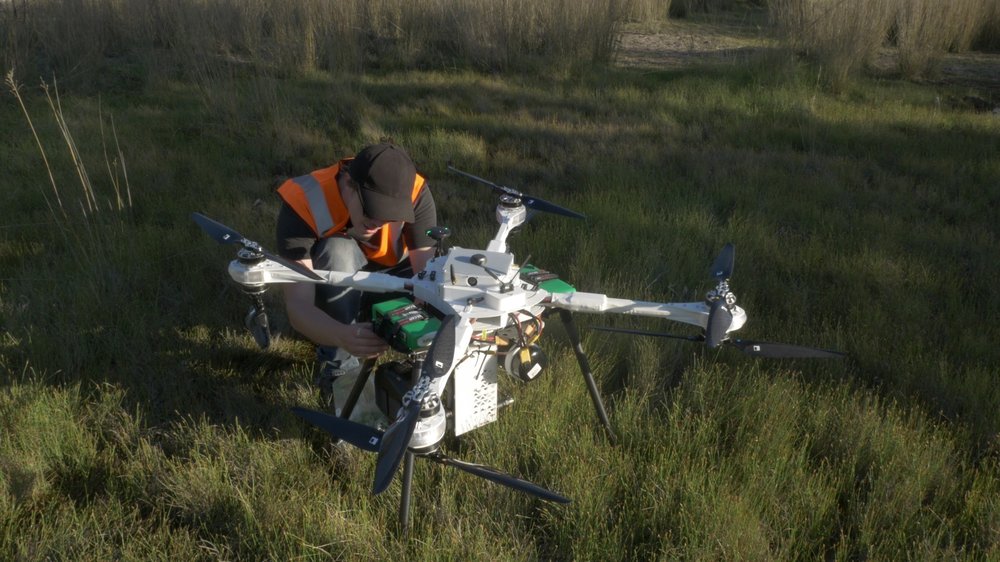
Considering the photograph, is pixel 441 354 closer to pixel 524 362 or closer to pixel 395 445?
pixel 395 445

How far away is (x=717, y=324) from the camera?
278 cm

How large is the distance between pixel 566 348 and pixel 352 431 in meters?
2.00

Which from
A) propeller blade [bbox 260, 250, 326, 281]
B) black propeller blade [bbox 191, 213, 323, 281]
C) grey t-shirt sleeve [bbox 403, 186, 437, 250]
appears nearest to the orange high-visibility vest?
grey t-shirt sleeve [bbox 403, 186, 437, 250]

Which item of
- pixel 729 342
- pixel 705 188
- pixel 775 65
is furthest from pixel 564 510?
pixel 775 65

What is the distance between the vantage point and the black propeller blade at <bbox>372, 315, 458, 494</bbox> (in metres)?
2.08

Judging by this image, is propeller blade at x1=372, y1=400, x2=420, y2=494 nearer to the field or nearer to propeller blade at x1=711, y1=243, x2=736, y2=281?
the field

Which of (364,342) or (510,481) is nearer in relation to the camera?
(510,481)

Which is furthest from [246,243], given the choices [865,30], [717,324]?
[865,30]

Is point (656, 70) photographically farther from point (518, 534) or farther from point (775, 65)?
point (518, 534)

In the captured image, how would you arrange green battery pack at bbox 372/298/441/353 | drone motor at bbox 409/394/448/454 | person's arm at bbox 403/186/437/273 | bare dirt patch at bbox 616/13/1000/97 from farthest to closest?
bare dirt patch at bbox 616/13/1000/97 < person's arm at bbox 403/186/437/273 < green battery pack at bbox 372/298/441/353 < drone motor at bbox 409/394/448/454

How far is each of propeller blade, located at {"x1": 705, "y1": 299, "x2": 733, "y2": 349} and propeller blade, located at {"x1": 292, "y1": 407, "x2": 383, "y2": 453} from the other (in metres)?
1.20

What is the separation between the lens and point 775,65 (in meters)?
9.80

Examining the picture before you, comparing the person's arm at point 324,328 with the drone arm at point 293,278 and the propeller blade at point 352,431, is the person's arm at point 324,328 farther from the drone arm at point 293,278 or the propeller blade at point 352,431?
the propeller blade at point 352,431

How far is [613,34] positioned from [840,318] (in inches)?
280
